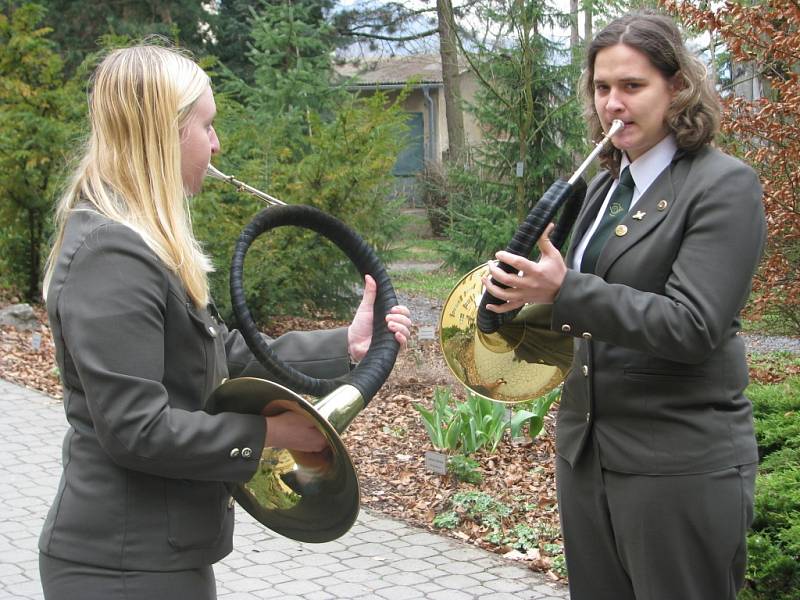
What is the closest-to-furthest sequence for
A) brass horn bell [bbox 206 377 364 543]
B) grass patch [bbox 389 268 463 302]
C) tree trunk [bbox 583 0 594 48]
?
brass horn bell [bbox 206 377 364 543]
tree trunk [bbox 583 0 594 48]
grass patch [bbox 389 268 463 302]

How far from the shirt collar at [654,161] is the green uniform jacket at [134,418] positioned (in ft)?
3.52

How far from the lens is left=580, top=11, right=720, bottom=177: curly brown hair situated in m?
2.23

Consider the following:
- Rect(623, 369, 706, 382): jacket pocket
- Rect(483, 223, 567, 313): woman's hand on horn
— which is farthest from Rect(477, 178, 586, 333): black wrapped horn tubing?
Rect(623, 369, 706, 382): jacket pocket

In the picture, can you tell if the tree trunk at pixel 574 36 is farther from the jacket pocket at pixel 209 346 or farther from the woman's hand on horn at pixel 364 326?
the jacket pocket at pixel 209 346

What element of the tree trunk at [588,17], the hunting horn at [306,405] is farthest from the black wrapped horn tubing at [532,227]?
the tree trunk at [588,17]

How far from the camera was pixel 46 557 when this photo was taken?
187cm

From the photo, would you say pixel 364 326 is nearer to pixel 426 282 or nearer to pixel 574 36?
pixel 574 36

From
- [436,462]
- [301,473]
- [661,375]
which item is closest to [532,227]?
[661,375]

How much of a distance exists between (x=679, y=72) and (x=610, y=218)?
37 centimetres

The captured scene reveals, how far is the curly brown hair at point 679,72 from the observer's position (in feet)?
7.33

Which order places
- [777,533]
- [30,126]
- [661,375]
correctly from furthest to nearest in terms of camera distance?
[30,126] → [777,533] → [661,375]

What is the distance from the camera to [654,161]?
7.59 ft

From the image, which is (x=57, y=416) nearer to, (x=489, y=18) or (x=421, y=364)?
(x=421, y=364)

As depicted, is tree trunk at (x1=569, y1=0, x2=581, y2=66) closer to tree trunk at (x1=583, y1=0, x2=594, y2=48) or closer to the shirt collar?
tree trunk at (x1=583, y1=0, x2=594, y2=48)
